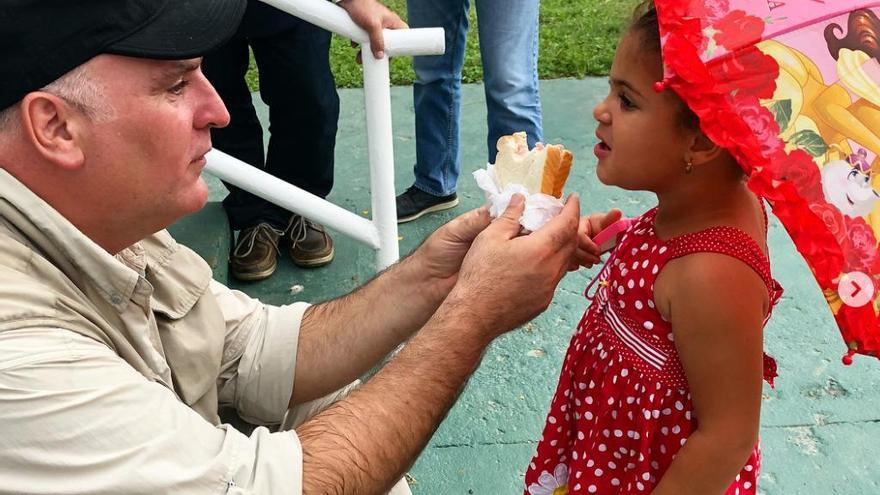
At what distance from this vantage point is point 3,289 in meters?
1.21

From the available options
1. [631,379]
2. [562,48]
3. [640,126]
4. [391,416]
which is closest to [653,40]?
[640,126]

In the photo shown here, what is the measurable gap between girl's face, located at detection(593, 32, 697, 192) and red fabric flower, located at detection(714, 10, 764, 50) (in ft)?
0.72

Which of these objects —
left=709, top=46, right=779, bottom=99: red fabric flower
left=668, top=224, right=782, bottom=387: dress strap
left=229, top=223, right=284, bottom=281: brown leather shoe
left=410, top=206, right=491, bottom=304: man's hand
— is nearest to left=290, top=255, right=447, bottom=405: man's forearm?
left=410, top=206, right=491, bottom=304: man's hand

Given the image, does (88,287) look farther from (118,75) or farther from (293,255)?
(293,255)

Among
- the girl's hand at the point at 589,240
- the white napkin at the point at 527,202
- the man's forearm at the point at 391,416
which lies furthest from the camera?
Result: the girl's hand at the point at 589,240

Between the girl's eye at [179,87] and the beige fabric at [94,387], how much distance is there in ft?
0.89

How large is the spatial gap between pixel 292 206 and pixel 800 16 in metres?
1.62

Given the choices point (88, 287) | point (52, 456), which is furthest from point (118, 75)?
point (52, 456)

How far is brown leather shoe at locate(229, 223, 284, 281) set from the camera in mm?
3387

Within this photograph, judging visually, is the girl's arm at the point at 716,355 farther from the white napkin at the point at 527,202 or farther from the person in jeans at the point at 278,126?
the person in jeans at the point at 278,126

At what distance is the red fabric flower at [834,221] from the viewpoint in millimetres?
1171

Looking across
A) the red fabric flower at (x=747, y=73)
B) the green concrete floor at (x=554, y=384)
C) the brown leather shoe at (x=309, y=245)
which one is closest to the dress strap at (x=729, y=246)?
the red fabric flower at (x=747, y=73)

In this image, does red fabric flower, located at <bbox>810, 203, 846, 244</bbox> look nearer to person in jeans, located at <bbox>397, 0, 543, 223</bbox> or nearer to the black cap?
the black cap

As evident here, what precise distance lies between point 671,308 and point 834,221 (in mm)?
395
